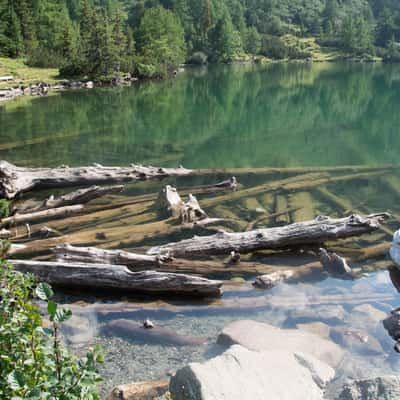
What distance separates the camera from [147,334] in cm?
1009

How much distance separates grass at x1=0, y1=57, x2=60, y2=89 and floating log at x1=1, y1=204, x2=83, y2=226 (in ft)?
175

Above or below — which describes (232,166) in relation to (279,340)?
below

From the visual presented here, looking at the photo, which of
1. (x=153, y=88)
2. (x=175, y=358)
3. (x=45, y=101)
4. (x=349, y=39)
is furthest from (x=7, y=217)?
(x=349, y=39)

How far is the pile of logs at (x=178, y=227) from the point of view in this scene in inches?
472

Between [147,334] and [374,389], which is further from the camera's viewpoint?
[147,334]

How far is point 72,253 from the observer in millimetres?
12547

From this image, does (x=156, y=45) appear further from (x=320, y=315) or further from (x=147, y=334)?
(x=147, y=334)

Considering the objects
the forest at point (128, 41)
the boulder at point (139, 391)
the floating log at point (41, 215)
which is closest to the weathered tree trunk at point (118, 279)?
the boulder at point (139, 391)

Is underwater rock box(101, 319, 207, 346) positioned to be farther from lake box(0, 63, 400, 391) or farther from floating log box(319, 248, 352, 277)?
floating log box(319, 248, 352, 277)

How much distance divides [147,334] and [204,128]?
100ft

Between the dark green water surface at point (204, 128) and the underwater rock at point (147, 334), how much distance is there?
1653cm

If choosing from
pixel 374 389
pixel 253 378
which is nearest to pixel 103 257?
pixel 253 378

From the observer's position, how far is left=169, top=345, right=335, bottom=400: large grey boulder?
649cm

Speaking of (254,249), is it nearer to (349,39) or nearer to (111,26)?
(111,26)
